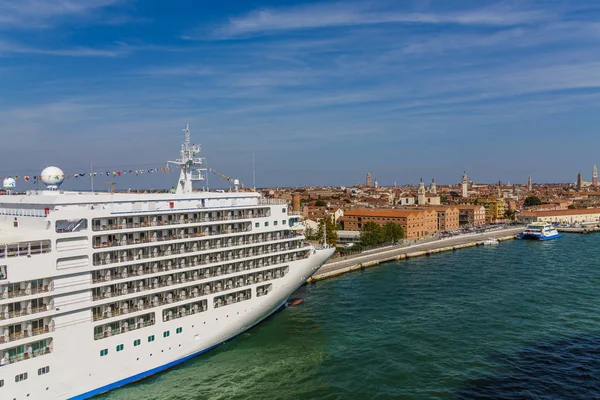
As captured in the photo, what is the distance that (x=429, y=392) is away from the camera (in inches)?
634

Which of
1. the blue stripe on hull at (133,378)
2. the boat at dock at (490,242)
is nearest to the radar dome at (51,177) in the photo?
the blue stripe on hull at (133,378)

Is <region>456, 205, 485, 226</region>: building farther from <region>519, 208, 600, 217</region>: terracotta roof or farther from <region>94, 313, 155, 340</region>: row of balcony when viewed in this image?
<region>94, 313, 155, 340</region>: row of balcony

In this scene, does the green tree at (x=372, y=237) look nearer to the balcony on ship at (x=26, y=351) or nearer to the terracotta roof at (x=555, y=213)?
the balcony on ship at (x=26, y=351)

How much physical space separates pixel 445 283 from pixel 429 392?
1741cm

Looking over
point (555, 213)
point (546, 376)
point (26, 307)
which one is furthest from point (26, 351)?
point (555, 213)

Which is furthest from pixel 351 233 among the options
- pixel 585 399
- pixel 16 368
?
pixel 16 368

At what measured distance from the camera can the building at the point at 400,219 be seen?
60938 millimetres

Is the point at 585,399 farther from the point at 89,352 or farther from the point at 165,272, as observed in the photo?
the point at 89,352

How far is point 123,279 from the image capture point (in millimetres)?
16234

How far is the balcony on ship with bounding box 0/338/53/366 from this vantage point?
13.5m

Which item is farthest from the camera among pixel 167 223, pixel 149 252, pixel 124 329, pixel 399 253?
pixel 399 253

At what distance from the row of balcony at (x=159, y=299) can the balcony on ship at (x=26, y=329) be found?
1.42 meters

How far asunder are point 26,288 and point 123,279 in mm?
3003

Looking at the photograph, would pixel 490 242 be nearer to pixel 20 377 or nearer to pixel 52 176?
pixel 52 176
